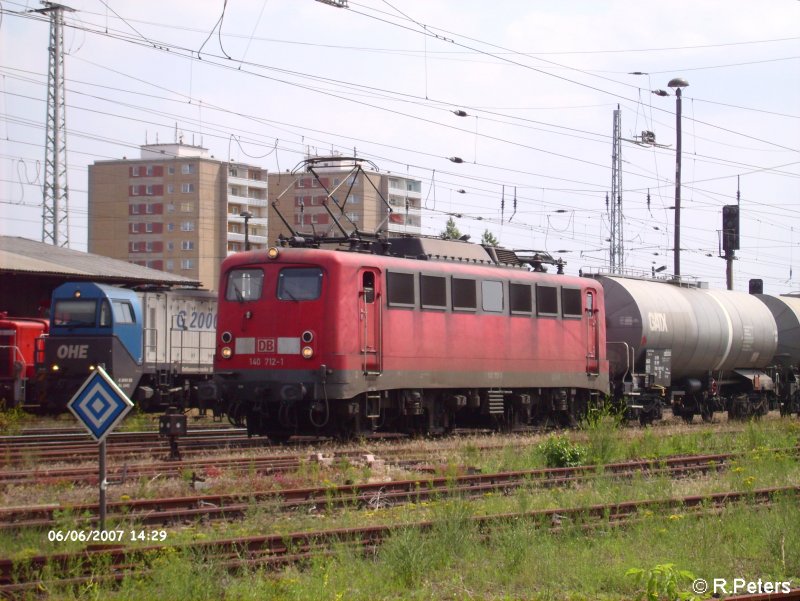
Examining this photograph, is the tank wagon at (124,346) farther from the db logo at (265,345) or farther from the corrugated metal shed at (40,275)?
the db logo at (265,345)

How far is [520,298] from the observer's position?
76.0 ft

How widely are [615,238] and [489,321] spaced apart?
1063 inches

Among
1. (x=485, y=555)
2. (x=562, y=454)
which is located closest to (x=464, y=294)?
(x=562, y=454)

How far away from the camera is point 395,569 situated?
372 inches

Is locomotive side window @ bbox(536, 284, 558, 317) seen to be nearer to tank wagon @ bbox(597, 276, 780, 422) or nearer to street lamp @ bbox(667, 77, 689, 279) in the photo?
tank wagon @ bbox(597, 276, 780, 422)

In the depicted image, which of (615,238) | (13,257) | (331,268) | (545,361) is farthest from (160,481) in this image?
(615,238)

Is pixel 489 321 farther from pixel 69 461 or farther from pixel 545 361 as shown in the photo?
pixel 69 461

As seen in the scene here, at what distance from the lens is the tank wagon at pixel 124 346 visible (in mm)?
26797

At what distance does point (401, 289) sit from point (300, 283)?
2.03m

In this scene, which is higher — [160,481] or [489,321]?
[489,321]

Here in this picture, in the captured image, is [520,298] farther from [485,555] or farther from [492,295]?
[485,555]

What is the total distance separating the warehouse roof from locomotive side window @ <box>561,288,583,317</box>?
14.7 m

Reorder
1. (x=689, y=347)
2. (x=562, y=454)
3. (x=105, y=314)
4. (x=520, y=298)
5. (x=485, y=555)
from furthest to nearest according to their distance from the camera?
(x=689, y=347) < (x=105, y=314) < (x=520, y=298) < (x=562, y=454) < (x=485, y=555)

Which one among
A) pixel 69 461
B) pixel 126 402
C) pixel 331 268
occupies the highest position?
pixel 331 268
